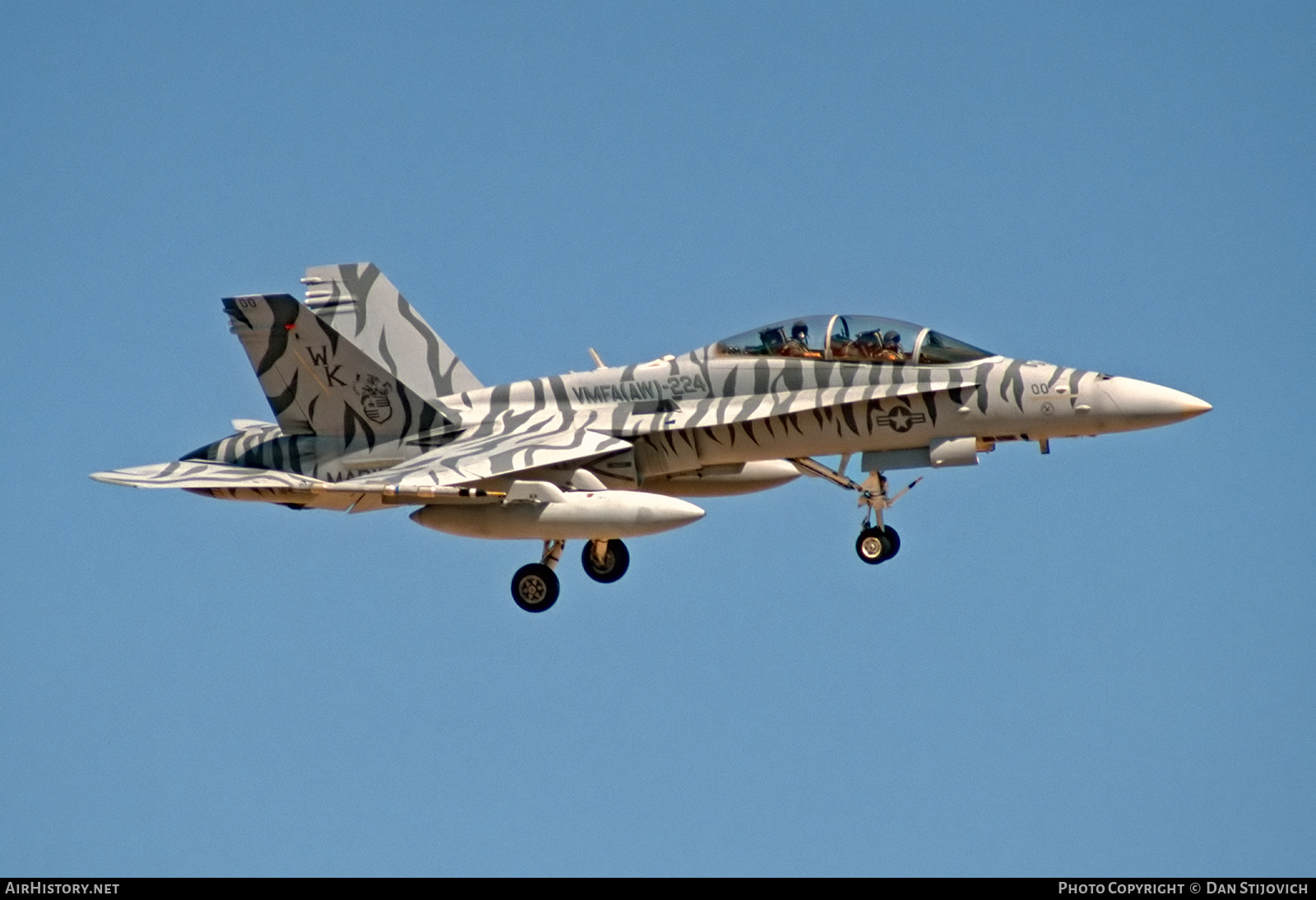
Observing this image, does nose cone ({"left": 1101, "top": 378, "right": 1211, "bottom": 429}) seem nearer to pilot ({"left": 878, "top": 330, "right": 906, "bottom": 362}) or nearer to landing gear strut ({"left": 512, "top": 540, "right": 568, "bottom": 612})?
pilot ({"left": 878, "top": 330, "right": 906, "bottom": 362})

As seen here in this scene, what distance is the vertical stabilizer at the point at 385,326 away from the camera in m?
31.1

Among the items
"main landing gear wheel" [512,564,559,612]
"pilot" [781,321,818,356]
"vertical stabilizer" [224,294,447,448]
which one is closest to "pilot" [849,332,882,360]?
"pilot" [781,321,818,356]

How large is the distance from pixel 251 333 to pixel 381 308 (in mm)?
4018

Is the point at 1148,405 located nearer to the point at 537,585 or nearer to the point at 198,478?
the point at 537,585

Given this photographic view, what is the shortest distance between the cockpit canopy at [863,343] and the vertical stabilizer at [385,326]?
5.41 meters

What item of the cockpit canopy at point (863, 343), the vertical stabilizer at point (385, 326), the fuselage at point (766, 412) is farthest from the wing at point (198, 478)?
the cockpit canopy at point (863, 343)

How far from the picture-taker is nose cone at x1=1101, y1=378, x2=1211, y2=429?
25703 mm

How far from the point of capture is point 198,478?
89.8 ft

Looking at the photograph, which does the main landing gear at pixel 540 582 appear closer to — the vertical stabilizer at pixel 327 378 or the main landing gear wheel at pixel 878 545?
the vertical stabilizer at pixel 327 378

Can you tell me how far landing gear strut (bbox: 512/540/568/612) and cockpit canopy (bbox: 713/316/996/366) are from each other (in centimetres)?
380

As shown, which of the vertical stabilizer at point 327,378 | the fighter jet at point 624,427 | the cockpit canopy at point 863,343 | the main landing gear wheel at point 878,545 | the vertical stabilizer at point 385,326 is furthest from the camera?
the vertical stabilizer at point 385,326

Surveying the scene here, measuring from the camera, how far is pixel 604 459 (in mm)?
27234
